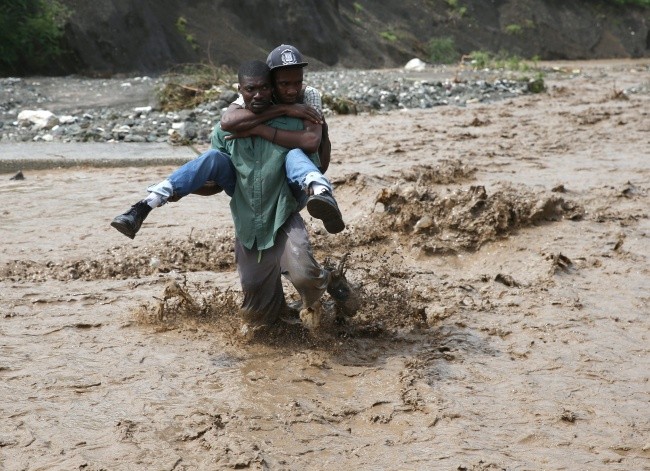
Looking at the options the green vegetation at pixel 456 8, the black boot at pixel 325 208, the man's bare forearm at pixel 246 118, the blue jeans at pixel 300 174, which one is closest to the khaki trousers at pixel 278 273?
the blue jeans at pixel 300 174

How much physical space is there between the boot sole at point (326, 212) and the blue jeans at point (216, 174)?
0.18 m

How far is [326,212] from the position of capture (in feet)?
13.6

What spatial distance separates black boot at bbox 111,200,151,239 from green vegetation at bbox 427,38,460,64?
26133 mm

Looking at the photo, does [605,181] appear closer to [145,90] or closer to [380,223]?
[380,223]

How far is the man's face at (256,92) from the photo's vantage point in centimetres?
431

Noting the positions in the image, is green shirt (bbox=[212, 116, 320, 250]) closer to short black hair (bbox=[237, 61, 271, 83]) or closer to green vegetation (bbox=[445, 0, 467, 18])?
short black hair (bbox=[237, 61, 271, 83])

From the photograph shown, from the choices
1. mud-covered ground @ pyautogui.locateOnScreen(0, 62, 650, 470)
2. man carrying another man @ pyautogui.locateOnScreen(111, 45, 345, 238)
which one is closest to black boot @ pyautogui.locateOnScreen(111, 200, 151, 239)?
man carrying another man @ pyautogui.locateOnScreen(111, 45, 345, 238)

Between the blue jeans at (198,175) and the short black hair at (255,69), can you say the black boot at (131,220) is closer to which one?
the blue jeans at (198,175)

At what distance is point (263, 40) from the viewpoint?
25.8 meters

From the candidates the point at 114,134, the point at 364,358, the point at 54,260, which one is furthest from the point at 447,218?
the point at 114,134

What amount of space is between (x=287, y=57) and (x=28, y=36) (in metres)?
15.8

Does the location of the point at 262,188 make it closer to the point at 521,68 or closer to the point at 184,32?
the point at 521,68

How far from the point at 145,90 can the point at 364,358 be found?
1218 cm

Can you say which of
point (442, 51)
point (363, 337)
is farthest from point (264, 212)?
point (442, 51)
